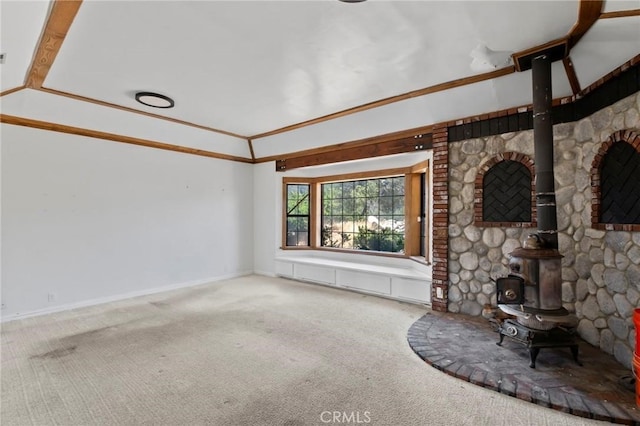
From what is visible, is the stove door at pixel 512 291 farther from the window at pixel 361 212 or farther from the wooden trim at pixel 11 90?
the wooden trim at pixel 11 90

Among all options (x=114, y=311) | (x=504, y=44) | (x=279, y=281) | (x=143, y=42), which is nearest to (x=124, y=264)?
(x=114, y=311)

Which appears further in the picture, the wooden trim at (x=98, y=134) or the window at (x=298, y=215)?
the window at (x=298, y=215)

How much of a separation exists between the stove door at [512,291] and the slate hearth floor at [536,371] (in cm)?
53

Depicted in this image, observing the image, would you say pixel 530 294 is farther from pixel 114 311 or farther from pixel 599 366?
pixel 114 311

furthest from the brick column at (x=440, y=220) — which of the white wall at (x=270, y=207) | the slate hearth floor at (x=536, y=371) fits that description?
the white wall at (x=270, y=207)

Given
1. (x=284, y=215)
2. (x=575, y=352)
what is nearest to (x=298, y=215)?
(x=284, y=215)

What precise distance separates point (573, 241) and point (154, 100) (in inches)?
207

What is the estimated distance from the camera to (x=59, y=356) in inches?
118

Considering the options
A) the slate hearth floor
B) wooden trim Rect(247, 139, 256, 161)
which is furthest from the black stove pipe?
wooden trim Rect(247, 139, 256, 161)

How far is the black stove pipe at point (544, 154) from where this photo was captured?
2811 millimetres

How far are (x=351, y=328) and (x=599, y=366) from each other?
2.26m

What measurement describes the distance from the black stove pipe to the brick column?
1362 mm

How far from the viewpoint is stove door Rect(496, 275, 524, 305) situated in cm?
277

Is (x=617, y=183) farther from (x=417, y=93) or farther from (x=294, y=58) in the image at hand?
Answer: (x=294, y=58)
